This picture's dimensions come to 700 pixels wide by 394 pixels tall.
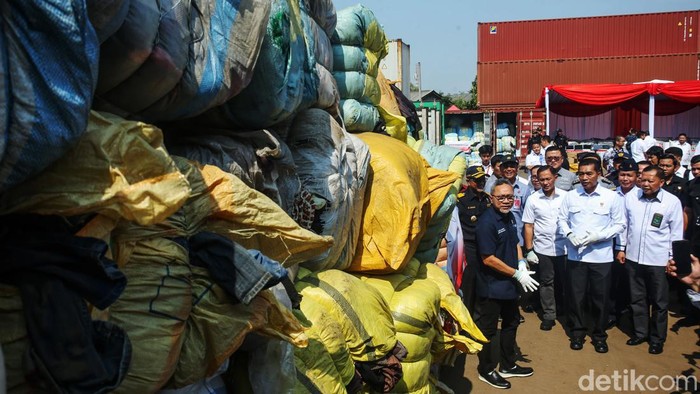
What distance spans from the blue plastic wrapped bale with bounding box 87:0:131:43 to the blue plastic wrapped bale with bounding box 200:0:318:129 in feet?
2.39

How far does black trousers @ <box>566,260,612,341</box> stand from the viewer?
5.75m

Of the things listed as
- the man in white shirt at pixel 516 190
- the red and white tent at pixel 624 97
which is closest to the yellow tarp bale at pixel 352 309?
the man in white shirt at pixel 516 190

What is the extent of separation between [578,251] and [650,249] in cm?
63

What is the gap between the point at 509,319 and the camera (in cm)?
491

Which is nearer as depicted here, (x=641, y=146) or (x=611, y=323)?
(x=611, y=323)

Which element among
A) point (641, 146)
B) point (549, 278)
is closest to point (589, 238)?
point (549, 278)

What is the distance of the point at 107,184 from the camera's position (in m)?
1.13

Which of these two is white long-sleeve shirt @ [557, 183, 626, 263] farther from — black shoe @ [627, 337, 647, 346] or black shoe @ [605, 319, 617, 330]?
black shoe @ [605, 319, 617, 330]

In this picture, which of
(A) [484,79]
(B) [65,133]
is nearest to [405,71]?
(B) [65,133]

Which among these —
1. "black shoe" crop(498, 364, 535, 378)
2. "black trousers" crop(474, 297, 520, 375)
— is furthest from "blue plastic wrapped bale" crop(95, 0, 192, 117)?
"black shoe" crop(498, 364, 535, 378)

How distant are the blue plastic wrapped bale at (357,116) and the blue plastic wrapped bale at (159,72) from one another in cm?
192

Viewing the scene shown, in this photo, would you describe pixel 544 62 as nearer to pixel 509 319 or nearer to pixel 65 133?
pixel 509 319

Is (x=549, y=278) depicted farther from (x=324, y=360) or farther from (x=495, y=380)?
(x=324, y=360)

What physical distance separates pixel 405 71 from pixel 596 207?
13.8ft
